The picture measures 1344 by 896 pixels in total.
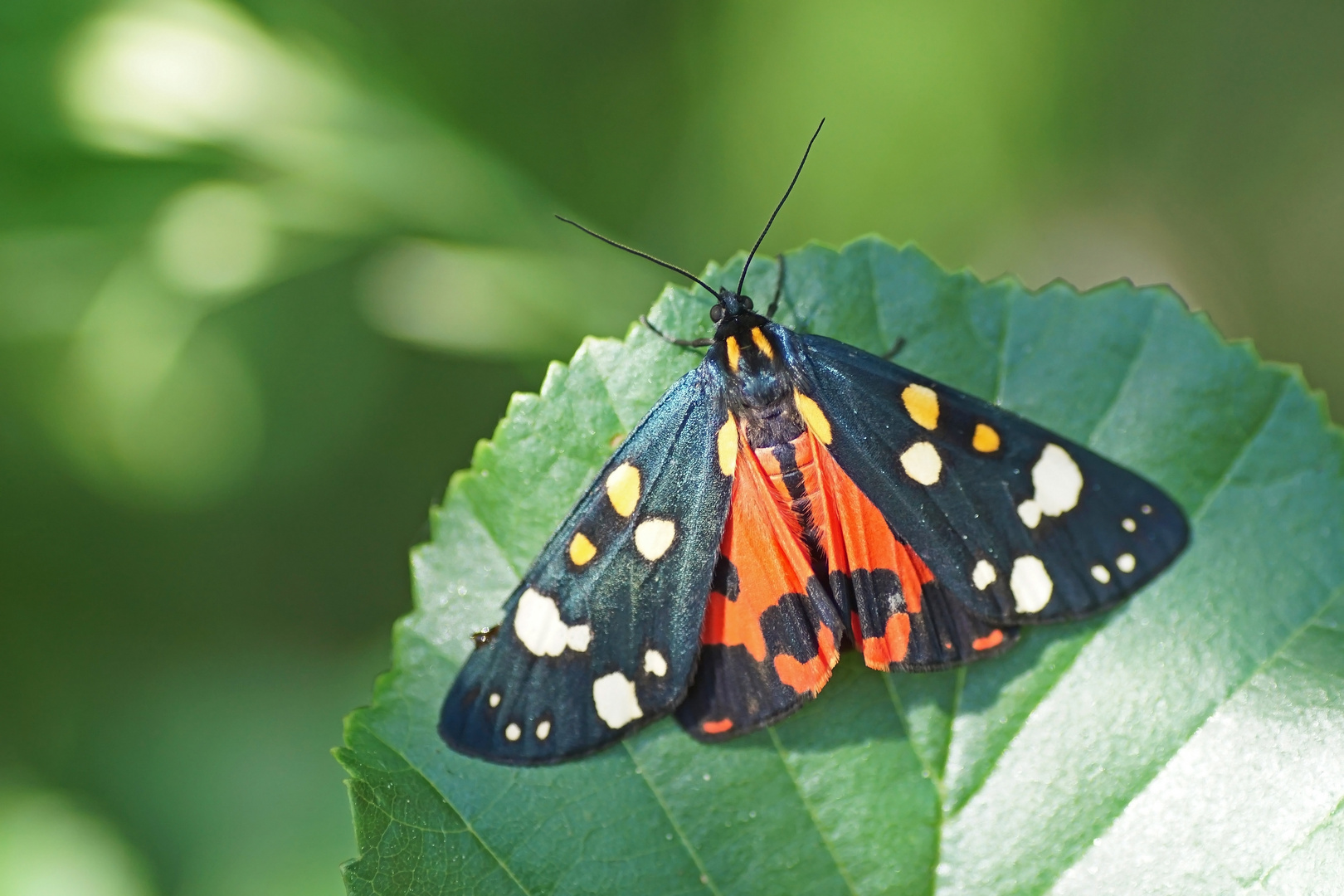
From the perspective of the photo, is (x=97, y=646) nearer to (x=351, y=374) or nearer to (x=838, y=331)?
(x=351, y=374)

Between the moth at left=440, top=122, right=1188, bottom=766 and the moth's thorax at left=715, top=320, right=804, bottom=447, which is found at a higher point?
the moth's thorax at left=715, top=320, right=804, bottom=447

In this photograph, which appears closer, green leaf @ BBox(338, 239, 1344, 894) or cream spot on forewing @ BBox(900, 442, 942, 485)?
green leaf @ BBox(338, 239, 1344, 894)

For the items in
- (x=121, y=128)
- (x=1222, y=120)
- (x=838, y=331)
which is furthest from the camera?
(x=1222, y=120)

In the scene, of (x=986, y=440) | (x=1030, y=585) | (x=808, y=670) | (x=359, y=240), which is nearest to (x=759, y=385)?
(x=986, y=440)

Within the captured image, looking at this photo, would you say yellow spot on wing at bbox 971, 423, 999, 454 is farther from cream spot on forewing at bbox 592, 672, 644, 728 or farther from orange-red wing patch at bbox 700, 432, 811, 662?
cream spot on forewing at bbox 592, 672, 644, 728

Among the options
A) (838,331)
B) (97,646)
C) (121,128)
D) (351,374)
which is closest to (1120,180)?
(838,331)

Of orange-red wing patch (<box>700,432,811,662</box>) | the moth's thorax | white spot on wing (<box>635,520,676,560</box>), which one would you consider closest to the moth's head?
the moth's thorax
